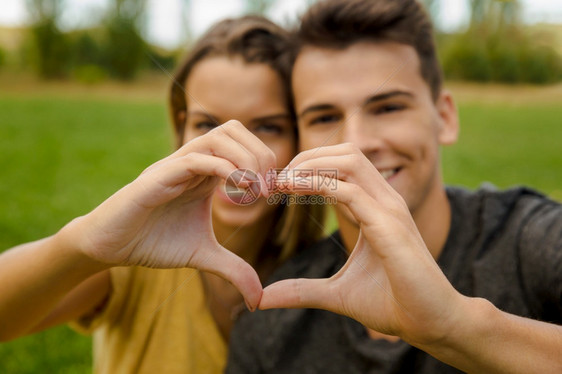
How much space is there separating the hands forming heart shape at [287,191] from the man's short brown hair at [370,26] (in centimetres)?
60

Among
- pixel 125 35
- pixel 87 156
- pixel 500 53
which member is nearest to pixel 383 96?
pixel 125 35

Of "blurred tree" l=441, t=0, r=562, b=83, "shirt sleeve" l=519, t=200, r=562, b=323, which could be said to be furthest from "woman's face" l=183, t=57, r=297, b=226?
"blurred tree" l=441, t=0, r=562, b=83

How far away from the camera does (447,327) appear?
29.9 inches

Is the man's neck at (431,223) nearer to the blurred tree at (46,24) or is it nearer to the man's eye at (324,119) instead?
the man's eye at (324,119)

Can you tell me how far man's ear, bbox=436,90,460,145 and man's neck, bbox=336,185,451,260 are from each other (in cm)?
19

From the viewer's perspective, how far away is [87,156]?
3.68 m

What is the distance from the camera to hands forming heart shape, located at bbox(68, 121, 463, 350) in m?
0.74

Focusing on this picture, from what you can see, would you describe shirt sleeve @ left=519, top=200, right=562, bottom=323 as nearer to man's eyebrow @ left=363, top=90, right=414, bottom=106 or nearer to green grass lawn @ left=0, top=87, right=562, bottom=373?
man's eyebrow @ left=363, top=90, right=414, bottom=106

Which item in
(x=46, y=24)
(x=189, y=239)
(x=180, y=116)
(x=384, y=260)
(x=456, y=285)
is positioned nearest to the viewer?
(x=384, y=260)

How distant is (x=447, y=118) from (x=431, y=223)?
0.37 meters

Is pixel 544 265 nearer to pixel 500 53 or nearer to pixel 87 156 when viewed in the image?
pixel 500 53

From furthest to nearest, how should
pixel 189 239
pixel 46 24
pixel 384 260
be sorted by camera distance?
pixel 46 24 → pixel 189 239 → pixel 384 260

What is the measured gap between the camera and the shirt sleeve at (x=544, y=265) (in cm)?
99

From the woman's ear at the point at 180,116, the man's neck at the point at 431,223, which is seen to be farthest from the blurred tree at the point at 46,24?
the man's neck at the point at 431,223
